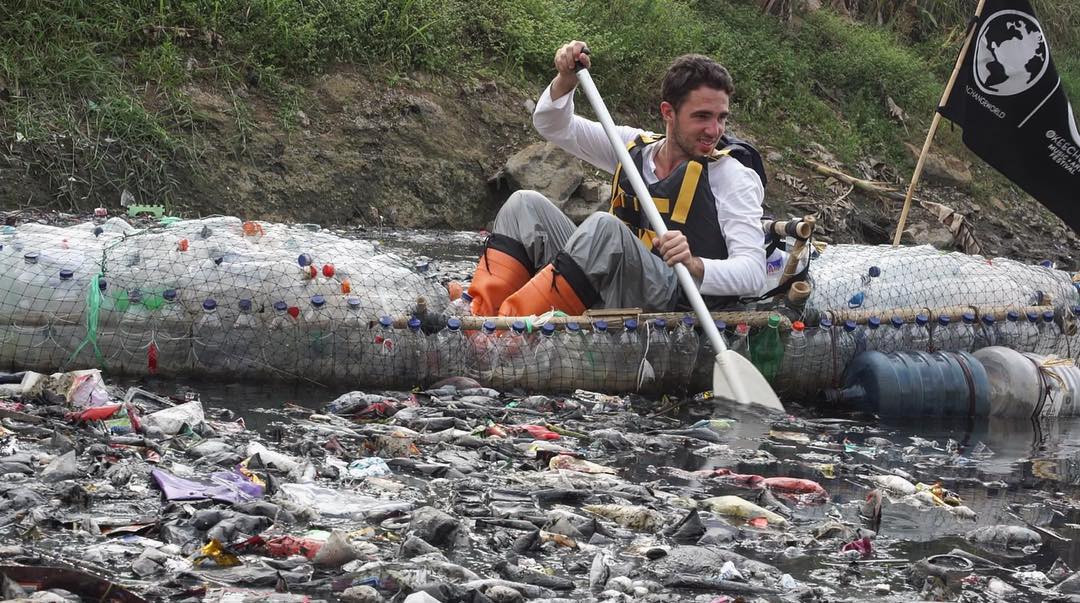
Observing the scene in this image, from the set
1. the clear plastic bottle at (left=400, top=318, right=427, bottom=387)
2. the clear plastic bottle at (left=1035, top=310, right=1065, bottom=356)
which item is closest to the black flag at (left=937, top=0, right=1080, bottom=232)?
the clear plastic bottle at (left=1035, top=310, right=1065, bottom=356)

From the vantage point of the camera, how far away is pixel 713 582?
10.4ft

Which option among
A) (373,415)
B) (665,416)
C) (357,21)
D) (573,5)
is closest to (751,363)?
(665,416)

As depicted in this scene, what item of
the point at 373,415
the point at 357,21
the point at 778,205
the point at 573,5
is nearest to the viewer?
the point at 373,415

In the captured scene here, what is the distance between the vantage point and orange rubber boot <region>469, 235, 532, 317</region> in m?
5.81

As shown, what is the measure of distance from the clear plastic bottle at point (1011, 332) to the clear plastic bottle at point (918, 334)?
39 cm

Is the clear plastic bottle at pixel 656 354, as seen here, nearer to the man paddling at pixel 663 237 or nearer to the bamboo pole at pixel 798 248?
the man paddling at pixel 663 237

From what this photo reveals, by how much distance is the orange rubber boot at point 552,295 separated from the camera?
561cm

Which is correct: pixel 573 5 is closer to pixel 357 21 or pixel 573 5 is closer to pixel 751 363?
pixel 357 21

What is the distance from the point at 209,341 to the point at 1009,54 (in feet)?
15.7

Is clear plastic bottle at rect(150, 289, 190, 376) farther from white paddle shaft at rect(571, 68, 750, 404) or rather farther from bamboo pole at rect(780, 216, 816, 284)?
bamboo pole at rect(780, 216, 816, 284)

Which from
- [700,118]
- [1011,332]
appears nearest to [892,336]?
[1011,332]

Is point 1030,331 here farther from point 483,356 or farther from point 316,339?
point 316,339

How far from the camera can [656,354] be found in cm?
565

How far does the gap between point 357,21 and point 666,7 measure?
4419mm
